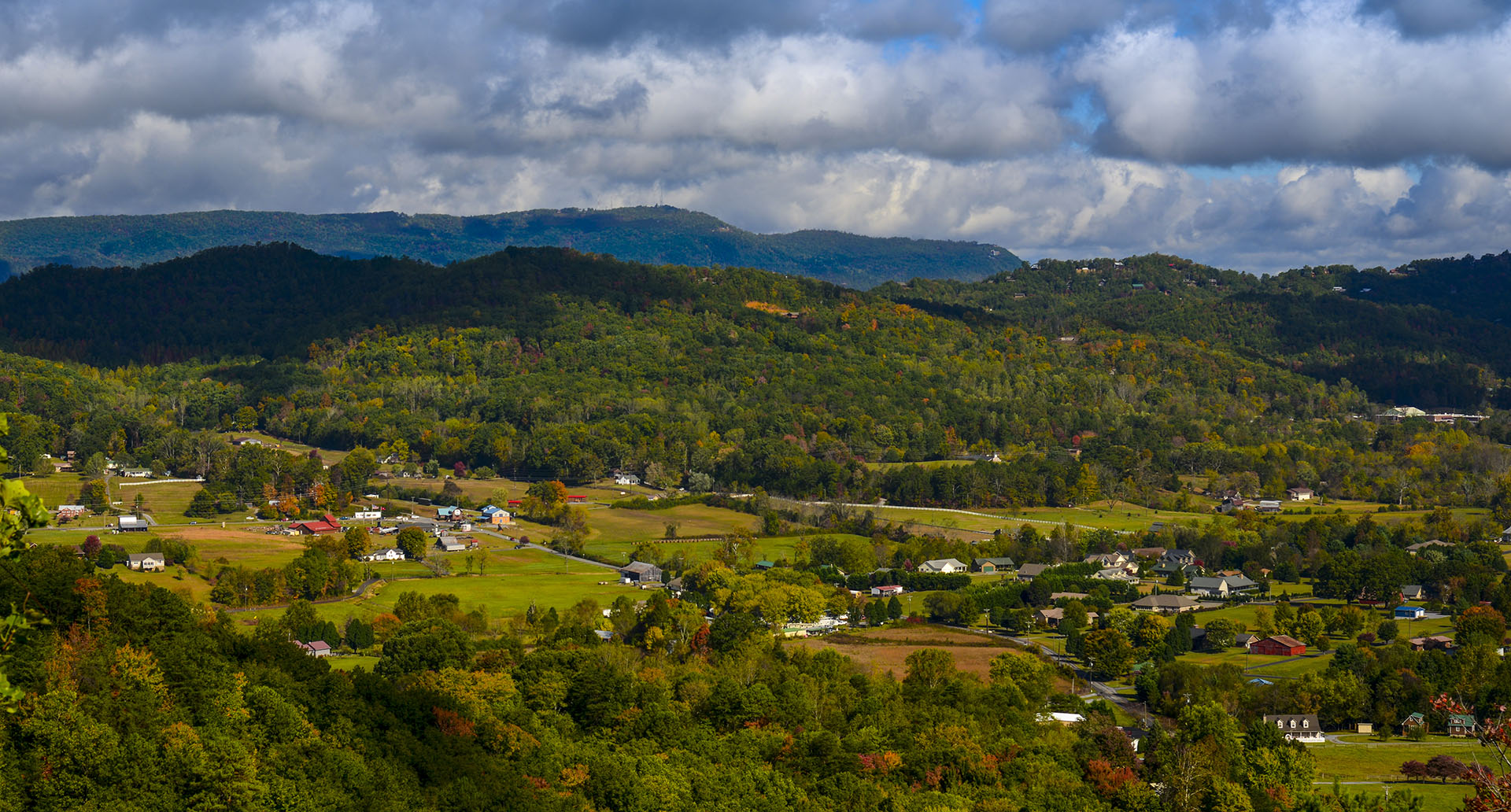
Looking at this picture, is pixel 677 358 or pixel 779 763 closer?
pixel 779 763

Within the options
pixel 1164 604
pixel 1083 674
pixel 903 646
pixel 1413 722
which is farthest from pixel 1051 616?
pixel 1413 722

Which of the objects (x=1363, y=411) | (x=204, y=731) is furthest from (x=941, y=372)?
(x=204, y=731)

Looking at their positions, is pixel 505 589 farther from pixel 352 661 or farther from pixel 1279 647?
pixel 1279 647

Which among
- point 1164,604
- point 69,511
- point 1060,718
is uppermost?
point 1060,718

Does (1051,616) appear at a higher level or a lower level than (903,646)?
lower

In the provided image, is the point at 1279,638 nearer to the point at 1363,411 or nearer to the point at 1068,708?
the point at 1068,708

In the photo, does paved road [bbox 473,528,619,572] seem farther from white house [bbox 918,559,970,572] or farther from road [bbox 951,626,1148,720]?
road [bbox 951,626,1148,720]
